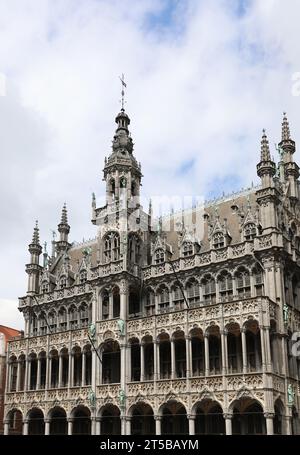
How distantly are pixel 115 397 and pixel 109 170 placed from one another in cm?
2207

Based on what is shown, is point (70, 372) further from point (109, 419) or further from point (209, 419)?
point (209, 419)

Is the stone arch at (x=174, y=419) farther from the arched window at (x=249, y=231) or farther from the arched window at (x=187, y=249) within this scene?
the arched window at (x=249, y=231)

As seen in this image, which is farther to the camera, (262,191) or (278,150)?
(278,150)

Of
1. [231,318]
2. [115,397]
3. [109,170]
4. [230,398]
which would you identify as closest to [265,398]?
[230,398]

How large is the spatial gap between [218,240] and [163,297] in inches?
290

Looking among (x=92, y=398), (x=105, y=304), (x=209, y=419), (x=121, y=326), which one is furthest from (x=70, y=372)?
(x=209, y=419)

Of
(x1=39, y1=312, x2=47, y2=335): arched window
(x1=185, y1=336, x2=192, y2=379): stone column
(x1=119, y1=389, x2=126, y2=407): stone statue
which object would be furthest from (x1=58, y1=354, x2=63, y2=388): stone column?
(x1=185, y1=336, x2=192, y2=379): stone column

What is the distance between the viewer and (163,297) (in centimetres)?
5141

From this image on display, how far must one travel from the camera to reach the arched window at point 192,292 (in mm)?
48938

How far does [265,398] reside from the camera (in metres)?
39.2

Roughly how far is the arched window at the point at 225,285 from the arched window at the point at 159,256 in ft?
22.2

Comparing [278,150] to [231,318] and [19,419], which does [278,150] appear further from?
[19,419]

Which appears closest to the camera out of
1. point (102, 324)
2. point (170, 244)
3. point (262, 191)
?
point (262, 191)

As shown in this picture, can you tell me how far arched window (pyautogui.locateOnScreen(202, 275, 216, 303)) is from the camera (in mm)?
48000
